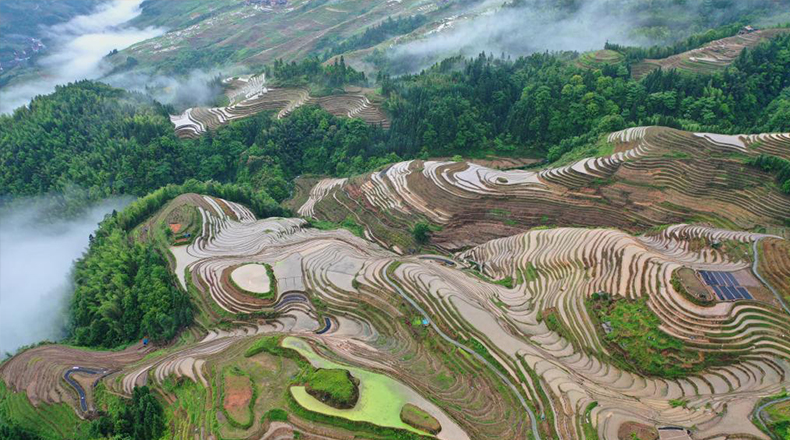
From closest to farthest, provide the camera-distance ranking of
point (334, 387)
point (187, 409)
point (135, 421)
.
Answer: point (334, 387), point (135, 421), point (187, 409)

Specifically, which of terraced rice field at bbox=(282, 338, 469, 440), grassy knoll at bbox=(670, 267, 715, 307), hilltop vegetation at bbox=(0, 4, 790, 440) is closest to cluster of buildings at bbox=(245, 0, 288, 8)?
hilltop vegetation at bbox=(0, 4, 790, 440)

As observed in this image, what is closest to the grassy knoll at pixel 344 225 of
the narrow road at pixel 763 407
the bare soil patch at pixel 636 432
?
the bare soil patch at pixel 636 432

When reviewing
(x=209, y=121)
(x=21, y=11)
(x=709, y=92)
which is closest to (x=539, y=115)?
(x=709, y=92)

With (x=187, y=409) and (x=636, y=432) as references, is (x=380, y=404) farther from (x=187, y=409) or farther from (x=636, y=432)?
(x=636, y=432)

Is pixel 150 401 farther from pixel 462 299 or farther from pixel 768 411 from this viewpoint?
pixel 768 411

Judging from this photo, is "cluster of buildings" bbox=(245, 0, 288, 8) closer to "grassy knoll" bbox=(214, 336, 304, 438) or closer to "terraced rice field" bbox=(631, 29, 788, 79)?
"terraced rice field" bbox=(631, 29, 788, 79)

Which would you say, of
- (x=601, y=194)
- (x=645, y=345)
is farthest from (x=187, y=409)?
(x=601, y=194)
